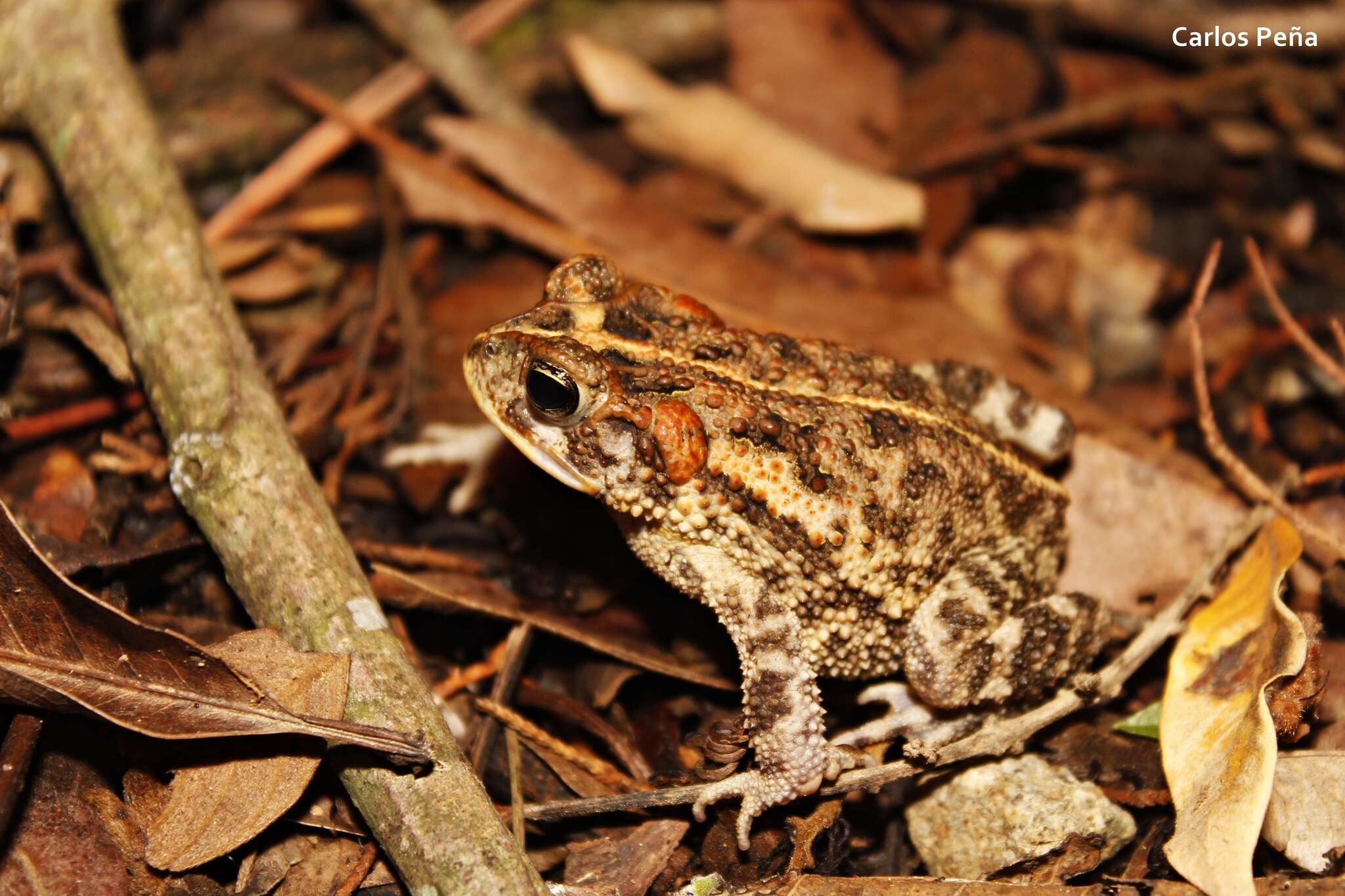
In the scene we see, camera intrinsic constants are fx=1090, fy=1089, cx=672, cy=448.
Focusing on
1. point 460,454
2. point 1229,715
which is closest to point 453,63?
point 460,454

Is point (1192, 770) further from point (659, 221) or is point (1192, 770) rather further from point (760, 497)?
point (659, 221)

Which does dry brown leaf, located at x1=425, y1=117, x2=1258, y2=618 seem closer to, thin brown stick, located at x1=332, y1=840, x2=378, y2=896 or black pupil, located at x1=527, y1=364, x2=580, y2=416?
black pupil, located at x1=527, y1=364, x2=580, y2=416

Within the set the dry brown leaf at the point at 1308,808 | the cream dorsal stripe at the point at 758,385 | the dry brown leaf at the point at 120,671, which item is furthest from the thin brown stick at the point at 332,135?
the dry brown leaf at the point at 1308,808

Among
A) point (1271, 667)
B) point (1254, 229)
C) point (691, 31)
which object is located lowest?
point (1271, 667)

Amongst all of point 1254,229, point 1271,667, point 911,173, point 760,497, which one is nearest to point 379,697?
point 760,497

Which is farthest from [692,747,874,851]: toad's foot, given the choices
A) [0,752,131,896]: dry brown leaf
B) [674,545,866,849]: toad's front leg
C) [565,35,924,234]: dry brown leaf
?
[565,35,924,234]: dry brown leaf
